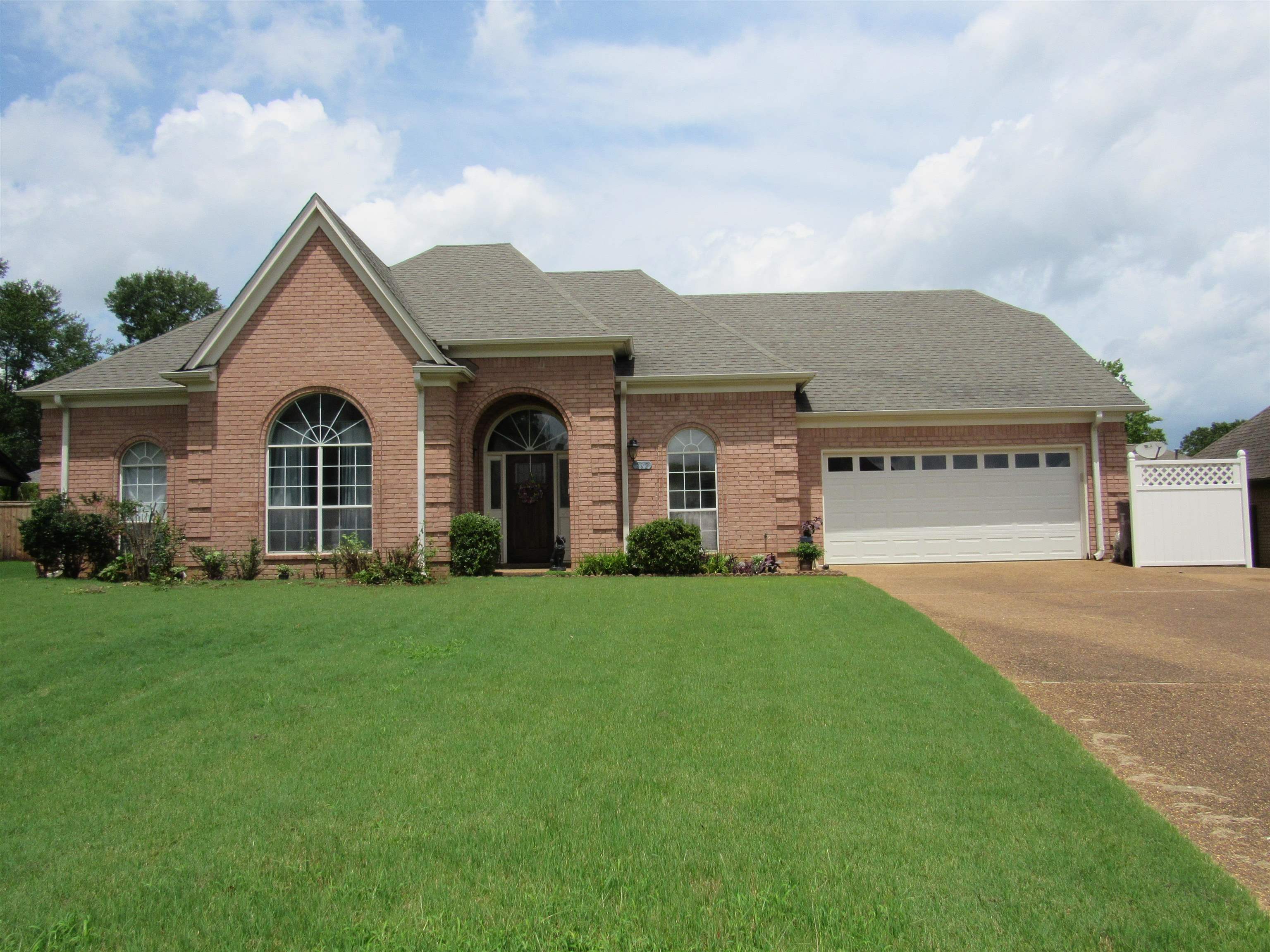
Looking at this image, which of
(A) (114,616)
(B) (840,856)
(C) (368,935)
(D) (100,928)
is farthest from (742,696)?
(A) (114,616)

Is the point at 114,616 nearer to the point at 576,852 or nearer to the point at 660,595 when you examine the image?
the point at 660,595

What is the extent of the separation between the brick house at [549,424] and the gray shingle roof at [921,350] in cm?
9

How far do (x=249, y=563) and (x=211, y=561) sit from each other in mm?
619

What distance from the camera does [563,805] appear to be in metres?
4.59

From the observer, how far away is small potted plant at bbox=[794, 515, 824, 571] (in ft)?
53.7

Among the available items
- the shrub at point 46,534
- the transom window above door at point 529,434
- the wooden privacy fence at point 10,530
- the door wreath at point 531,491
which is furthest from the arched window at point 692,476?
the wooden privacy fence at point 10,530

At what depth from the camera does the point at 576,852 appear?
4.03 meters

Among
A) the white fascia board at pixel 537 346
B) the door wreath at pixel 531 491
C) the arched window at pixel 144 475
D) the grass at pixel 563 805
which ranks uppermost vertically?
the white fascia board at pixel 537 346

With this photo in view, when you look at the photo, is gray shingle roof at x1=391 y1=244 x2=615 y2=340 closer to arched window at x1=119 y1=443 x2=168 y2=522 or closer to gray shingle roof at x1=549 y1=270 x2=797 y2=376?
gray shingle roof at x1=549 y1=270 x2=797 y2=376

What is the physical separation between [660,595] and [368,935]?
8847 millimetres

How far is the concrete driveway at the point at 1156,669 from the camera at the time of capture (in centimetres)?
491

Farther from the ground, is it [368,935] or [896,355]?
[896,355]

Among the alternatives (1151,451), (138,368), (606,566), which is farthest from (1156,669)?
(138,368)

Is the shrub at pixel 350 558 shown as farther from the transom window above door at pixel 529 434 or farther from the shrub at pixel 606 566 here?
the shrub at pixel 606 566
